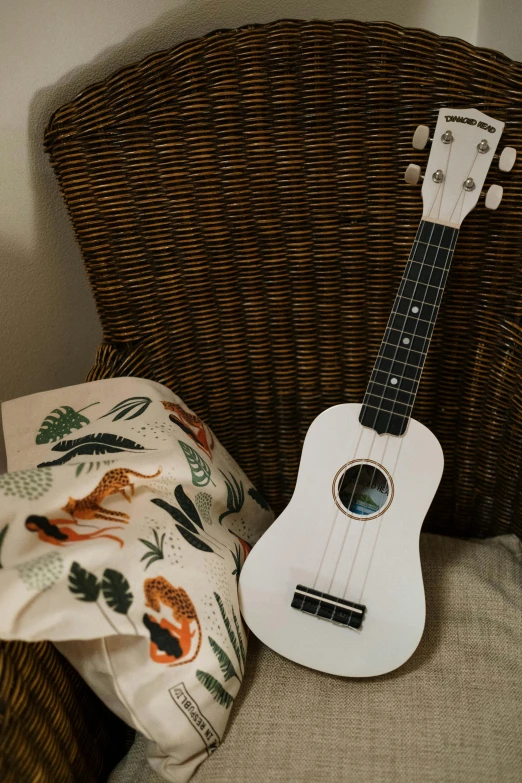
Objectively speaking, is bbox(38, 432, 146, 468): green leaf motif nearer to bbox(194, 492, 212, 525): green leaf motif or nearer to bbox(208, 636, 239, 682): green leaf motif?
bbox(194, 492, 212, 525): green leaf motif

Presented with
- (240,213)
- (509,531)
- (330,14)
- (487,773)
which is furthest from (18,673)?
(330,14)

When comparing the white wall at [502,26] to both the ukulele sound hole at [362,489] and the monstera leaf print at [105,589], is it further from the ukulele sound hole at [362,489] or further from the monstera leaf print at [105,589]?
the monstera leaf print at [105,589]

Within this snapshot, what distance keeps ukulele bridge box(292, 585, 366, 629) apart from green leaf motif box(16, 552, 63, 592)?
272 millimetres

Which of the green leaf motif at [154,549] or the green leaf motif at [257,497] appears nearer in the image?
the green leaf motif at [154,549]

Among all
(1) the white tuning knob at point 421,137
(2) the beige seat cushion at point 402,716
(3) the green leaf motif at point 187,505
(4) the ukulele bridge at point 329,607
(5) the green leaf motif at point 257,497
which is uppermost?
(1) the white tuning knob at point 421,137

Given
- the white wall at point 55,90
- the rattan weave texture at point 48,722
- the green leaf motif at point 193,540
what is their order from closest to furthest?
1. the rattan weave texture at point 48,722
2. the green leaf motif at point 193,540
3. the white wall at point 55,90

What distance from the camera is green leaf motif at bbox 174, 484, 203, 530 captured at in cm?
71

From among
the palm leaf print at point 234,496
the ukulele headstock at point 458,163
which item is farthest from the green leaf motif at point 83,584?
the ukulele headstock at point 458,163

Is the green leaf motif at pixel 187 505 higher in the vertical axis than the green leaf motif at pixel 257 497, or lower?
higher

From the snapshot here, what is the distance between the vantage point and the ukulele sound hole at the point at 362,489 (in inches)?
30.7

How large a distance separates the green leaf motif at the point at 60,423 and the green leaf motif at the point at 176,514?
0.14m

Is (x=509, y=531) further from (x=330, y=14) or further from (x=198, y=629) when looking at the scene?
(x=330, y=14)

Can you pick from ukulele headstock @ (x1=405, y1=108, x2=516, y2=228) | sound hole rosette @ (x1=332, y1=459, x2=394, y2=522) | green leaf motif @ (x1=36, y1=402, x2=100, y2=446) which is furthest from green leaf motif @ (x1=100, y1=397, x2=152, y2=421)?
ukulele headstock @ (x1=405, y1=108, x2=516, y2=228)

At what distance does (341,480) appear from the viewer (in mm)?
781
